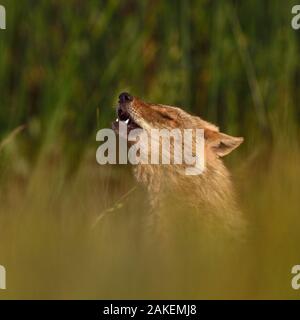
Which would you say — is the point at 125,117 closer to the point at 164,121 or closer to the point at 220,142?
the point at 164,121

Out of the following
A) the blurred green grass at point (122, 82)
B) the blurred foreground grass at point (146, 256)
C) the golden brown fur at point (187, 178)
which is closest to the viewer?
the blurred foreground grass at point (146, 256)

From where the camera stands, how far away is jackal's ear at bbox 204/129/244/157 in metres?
4.67

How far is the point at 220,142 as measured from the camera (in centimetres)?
468

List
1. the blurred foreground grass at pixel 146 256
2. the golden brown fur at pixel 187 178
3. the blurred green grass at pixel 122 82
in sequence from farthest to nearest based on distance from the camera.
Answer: the blurred green grass at pixel 122 82
the golden brown fur at pixel 187 178
the blurred foreground grass at pixel 146 256

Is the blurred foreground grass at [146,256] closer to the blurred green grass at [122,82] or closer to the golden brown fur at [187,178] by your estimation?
the blurred green grass at [122,82]

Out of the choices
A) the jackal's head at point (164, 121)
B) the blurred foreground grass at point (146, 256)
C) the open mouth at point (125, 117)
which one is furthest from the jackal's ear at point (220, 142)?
the blurred foreground grass at point (146, 256)

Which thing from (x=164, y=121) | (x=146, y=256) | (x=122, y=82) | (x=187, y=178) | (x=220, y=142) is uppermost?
(x=122, y=82)

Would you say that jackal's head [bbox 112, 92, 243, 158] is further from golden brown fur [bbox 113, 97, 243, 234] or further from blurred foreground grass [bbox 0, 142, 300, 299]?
blurred foreground grass [bbox 0, 142, 300, 299]

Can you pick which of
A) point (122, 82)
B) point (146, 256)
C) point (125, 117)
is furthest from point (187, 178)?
point (122, 82)

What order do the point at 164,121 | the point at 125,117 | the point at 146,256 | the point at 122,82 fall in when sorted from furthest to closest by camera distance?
the point at 122,82 < the point at 164,121 < the point at 125,117 < the point at 146,256

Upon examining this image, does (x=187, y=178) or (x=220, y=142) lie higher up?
(x=220, y=142)

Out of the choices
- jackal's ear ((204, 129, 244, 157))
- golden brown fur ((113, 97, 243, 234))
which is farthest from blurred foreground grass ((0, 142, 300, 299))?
jackal's ear ((204, 129, 244, 157))

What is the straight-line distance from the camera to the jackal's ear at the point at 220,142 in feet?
15.3

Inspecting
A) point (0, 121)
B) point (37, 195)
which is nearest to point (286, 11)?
point (0, 121)
